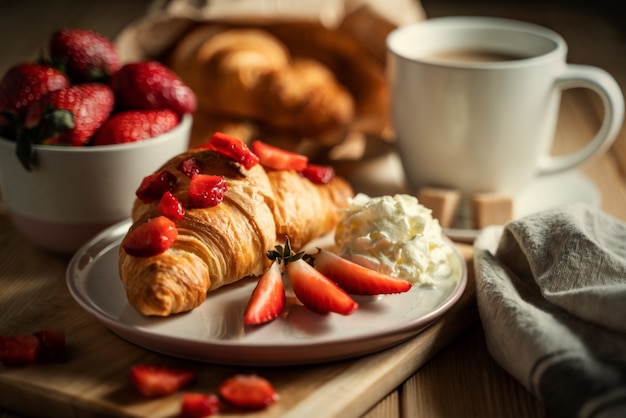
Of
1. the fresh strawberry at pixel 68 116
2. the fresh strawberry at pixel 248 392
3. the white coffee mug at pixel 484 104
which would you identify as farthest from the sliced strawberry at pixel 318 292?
the white coffee mug at pixel 484 104

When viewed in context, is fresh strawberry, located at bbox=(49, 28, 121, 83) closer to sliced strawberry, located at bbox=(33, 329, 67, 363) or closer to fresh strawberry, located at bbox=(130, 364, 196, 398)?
sliced strawberry, located at bbox=(33, 329, 67, 363)

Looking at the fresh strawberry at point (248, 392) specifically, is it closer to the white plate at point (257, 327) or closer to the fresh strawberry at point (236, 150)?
the white plate at point (257, 327)

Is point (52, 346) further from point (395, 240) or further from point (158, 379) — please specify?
point (395, 240)

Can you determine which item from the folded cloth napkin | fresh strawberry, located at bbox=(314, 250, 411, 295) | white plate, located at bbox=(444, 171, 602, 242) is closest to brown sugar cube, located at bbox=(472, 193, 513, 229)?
white plate, located at bbox=(444, 171, 602, 242)

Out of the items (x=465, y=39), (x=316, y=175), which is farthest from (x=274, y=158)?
(x=465, y=39)

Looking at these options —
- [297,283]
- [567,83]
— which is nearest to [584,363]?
[297,283]

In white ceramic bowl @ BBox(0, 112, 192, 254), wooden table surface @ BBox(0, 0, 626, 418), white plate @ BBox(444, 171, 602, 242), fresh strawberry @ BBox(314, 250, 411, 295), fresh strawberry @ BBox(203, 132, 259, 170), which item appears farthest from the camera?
white plate @ BBox(444, 171, 602, 242)
